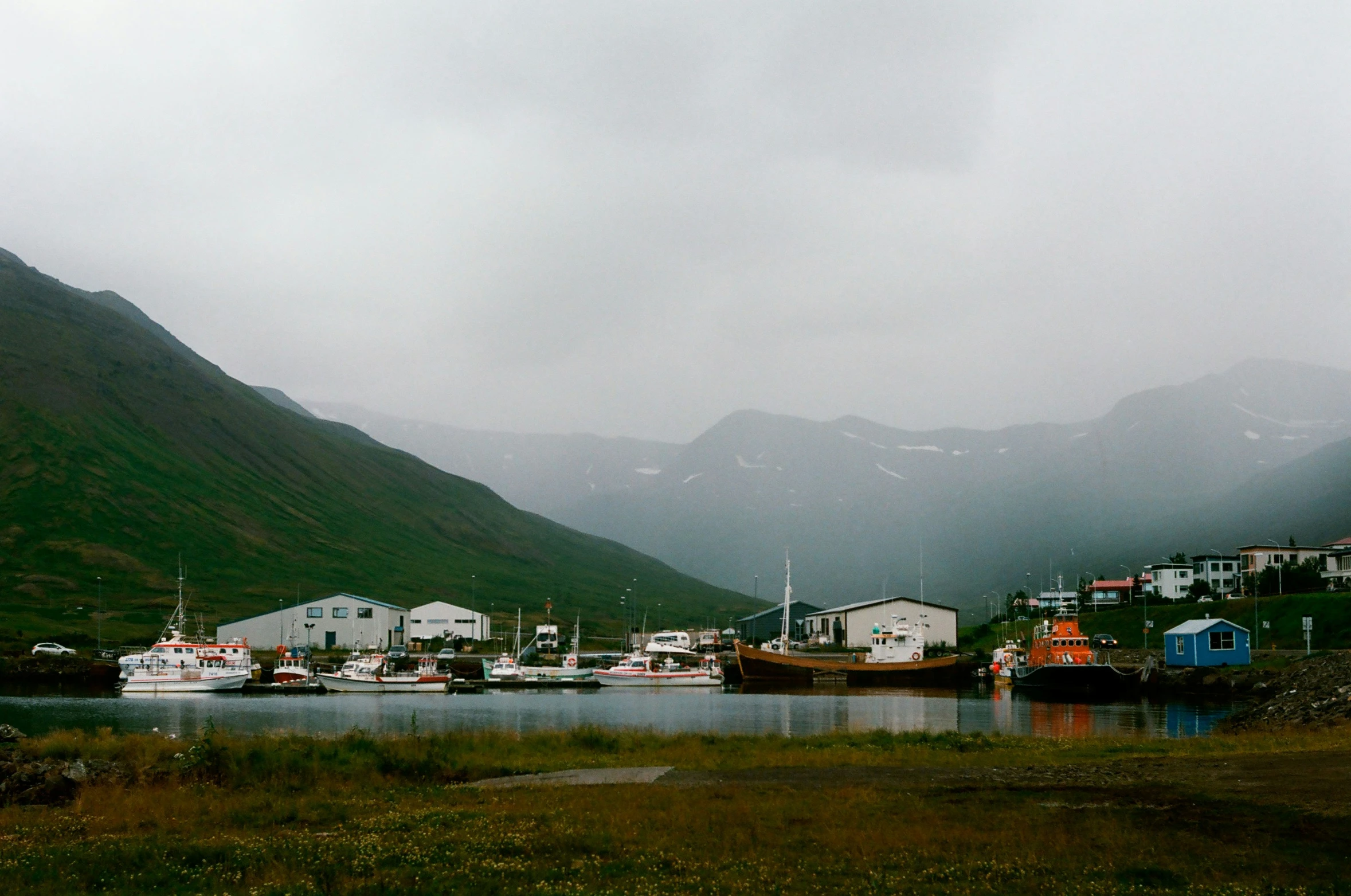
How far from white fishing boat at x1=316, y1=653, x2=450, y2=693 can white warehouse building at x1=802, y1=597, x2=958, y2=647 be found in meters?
57.2

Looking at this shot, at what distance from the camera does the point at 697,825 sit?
18.5 metres

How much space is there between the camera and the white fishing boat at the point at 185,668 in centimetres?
9331

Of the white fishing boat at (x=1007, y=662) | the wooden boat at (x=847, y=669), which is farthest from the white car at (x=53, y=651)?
the white fishing boat at (x=1007, y=662)

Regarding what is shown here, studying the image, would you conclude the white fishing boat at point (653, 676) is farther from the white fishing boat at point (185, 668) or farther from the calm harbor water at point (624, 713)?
the white fishing boat at point (185, 668)

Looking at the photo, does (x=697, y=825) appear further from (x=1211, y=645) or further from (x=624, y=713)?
(x=1211, y=645)

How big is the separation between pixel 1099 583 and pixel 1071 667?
89.2 meters

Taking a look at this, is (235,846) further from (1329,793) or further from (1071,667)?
(1071,667)

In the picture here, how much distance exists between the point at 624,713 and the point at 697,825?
5254 centimetres

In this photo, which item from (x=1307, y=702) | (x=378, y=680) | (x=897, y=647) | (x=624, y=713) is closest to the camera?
(x=1307, y=702)

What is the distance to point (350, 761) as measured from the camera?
2695cm

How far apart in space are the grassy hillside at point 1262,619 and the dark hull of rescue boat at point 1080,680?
14217 mm

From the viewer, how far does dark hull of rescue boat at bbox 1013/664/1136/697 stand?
84.2 metres

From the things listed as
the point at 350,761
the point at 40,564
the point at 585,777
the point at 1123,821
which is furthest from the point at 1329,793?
the point at 40,564

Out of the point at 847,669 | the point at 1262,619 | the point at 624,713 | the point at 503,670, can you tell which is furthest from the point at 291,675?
the point at 1262,619
